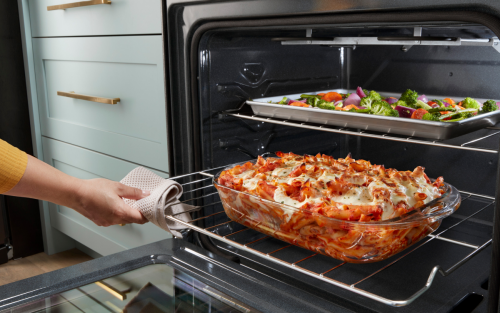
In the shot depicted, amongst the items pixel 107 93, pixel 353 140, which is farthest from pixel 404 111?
pixel 107 93

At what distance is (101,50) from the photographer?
1370mm

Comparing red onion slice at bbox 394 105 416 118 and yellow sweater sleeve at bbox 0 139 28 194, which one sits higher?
red onion slice at bbox 394 105 416 118

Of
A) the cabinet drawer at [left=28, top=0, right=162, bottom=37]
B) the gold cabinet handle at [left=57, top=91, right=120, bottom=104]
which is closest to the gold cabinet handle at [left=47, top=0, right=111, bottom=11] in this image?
the cabinet drawer at [left=28, top=0, right=162, bottom=37]

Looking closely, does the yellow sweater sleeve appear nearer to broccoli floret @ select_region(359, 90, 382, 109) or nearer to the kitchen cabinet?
the kitchen cabinet

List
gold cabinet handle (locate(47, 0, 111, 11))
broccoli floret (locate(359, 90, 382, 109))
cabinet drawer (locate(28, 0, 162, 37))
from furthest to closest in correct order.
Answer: gold cabinet handle (locate(47, 0, 111, 11)) < cabinet drawer (locate(28, 0, 162, 37)) < broccoli floret (locate(359, 90, 382, 109))

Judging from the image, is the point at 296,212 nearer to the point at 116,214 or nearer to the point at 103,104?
the point at 116,214

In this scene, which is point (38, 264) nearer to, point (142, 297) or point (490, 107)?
point (142, 297)

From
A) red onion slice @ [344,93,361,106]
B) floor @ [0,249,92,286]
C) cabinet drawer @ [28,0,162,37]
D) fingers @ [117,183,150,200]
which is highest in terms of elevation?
cabinet drawer @ [28,0,162,37]

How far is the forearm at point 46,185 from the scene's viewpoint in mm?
790

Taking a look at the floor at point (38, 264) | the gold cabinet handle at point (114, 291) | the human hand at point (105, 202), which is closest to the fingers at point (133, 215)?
the human hand at point (105, 202)

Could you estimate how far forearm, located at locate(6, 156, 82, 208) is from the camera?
0.79m

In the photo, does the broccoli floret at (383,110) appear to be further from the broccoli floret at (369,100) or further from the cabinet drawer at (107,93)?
the cabinet drawer at (107,93)

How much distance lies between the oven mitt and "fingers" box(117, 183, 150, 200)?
0.01 meters

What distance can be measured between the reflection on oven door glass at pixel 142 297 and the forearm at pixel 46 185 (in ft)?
0.56
